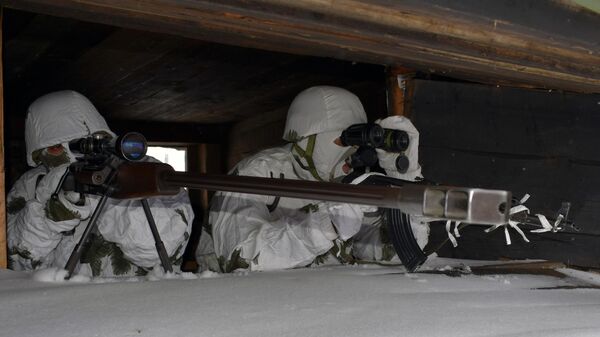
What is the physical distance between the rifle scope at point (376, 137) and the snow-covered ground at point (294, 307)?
517mm

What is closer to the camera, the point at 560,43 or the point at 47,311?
the point at 47,311

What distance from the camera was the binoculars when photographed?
6.93 feet

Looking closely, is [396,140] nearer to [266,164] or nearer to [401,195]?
[266,164]

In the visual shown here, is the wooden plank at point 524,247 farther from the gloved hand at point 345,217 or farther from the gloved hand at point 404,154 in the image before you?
the gloved hand at point 345,217

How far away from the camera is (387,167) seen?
2258 millimetres

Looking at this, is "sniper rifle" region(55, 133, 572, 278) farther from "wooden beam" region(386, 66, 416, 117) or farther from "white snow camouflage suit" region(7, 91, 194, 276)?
"wooden beam" region(386, 66, 416, 117)

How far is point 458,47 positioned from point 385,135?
52cm

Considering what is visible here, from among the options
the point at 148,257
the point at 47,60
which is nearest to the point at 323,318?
the point at 148,257

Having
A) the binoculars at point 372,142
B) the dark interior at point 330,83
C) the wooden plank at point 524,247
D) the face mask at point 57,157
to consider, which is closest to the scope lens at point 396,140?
the binoculars at point 372,142

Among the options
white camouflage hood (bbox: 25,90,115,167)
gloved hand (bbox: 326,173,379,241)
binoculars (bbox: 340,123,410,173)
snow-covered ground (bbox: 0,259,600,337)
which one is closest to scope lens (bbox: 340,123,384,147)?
binoculars (bbox: 340,123,410,173)

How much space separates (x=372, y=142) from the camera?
2119 millimetres

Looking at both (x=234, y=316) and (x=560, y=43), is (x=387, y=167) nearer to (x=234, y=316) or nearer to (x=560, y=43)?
(x=560, y=43)

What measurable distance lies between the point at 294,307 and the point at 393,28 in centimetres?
69

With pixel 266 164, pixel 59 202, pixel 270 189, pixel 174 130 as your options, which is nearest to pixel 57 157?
pixel 59 202
